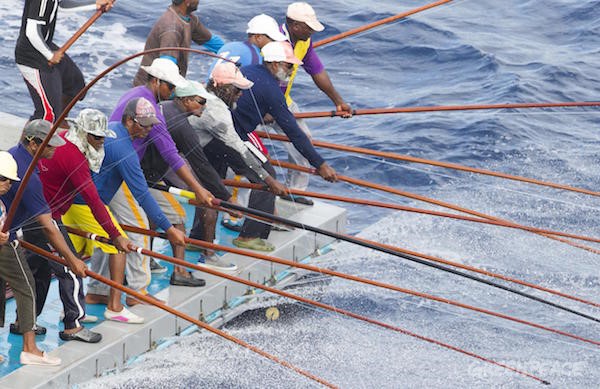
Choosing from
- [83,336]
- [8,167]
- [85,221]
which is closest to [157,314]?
[83,336]

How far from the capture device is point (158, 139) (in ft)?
28.3

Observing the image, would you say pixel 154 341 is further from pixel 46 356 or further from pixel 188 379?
pixel 46 356

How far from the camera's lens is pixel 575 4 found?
21.0 m

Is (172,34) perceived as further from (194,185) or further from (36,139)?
(36,139)

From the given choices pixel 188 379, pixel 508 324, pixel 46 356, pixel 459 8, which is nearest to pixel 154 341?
pixel 188 379

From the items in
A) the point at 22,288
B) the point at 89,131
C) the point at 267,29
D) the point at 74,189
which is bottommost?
the point at 22,288

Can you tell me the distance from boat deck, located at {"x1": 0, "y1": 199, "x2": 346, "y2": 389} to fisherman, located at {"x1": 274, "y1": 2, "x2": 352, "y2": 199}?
1.39ft

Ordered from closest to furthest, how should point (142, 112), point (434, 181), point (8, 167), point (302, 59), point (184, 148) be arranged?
point (8, 167), point (142, 112), point (184, 148), point (302, 59), point (434, 181)

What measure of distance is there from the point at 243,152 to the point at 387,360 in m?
2.04

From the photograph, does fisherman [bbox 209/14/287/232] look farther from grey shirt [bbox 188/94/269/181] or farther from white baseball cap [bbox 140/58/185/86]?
white baseball cap [bbox 140/58/185/86]

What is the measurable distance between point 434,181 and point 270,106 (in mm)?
5253

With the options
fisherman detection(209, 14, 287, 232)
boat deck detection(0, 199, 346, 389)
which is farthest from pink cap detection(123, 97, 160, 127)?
fisherman detection(209, 14, 287, 232)

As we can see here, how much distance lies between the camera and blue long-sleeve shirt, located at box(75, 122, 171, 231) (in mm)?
8281

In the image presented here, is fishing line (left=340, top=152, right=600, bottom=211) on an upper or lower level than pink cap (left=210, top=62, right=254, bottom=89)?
lower
